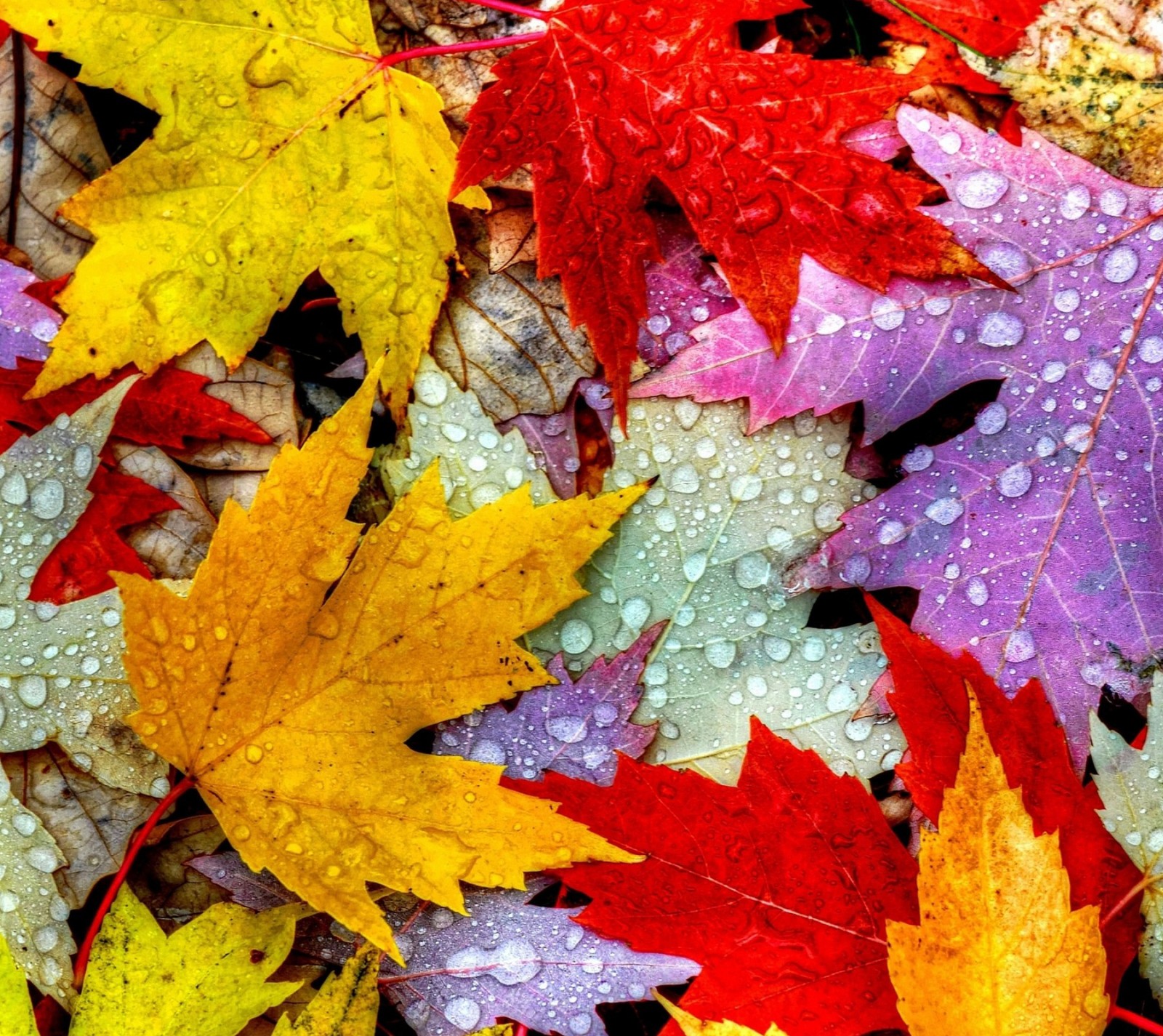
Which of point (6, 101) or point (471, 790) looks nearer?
point (471, 790)

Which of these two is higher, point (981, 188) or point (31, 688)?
point (981, 188)

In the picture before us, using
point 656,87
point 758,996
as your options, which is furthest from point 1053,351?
point 758,996

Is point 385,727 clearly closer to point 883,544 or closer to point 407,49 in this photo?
point 883,544

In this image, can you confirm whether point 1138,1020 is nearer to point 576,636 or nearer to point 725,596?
point 725,596

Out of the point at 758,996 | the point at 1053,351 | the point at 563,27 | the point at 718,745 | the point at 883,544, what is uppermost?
the point at 563,27

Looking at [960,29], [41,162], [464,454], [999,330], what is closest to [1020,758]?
[999,330]

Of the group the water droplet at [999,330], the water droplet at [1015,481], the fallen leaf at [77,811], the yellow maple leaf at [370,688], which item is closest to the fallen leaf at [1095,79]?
the water droplet at [999,330]
